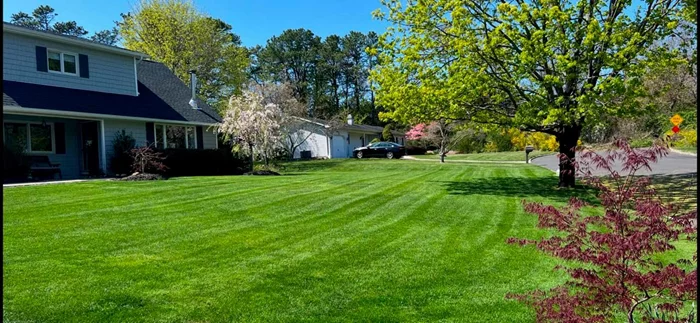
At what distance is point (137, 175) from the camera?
1323 centimetres

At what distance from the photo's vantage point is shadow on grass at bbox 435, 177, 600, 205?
452 inches

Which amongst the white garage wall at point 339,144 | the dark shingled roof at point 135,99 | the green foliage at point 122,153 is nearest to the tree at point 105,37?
the white garage wall at point 339,144

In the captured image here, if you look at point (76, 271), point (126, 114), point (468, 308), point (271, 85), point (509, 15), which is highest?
point (271, 85)

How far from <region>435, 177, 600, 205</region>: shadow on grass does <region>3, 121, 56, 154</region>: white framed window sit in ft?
42.1

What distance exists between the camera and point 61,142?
15617 mm

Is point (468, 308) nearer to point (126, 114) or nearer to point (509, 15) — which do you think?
point (509, 15)

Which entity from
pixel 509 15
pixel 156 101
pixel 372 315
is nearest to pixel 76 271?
pixel 372 315

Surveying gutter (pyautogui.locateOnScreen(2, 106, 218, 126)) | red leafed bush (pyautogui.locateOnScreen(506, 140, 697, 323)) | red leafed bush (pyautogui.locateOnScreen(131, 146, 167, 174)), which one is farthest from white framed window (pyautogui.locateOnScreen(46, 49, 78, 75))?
red leafed bush (pyautogui.locateOnScreen(506, 140, 697, 323))

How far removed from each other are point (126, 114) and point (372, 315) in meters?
15.0

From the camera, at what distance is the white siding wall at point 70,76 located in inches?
564

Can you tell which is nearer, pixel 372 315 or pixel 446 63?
pixel 372 315

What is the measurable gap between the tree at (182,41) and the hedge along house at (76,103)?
40.3 ft

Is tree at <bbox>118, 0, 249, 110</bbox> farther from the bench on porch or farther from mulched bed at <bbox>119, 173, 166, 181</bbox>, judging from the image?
mulched bed at <bbox>119, 173, 166, 181</bbox>

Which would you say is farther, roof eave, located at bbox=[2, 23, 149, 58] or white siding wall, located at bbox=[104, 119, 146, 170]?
white siding wall, located at bbox=[104, 119, 146, 170]
